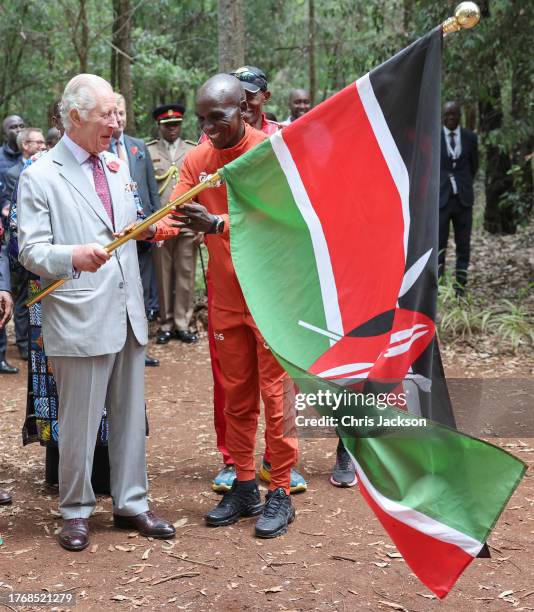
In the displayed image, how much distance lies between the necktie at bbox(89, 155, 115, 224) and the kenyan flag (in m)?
0.64

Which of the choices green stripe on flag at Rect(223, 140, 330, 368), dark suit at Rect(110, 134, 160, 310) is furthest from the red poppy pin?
dark suit at Rect(110, 134, 160, 310)

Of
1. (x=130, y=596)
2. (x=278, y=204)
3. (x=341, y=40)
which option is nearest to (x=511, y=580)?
(x=130, y=596)

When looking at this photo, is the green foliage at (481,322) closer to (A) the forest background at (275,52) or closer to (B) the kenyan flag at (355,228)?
(A) the forest background at (275,52)

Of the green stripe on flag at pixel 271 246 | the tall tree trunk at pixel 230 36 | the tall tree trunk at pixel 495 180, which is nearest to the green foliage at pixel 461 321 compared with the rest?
the tall tree trunk at pixel 230 36

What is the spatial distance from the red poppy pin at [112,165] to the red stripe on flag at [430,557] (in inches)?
84.1

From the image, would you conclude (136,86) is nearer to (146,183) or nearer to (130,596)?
(146,183)

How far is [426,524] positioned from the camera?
3162 millimetres

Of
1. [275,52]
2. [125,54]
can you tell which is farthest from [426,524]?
[275,52]

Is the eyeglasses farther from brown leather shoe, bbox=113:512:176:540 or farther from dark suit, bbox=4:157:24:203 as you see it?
dark suit, bbox=4:157:24:203

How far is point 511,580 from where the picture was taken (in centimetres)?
364

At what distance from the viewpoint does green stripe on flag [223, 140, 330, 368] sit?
367 centimetres

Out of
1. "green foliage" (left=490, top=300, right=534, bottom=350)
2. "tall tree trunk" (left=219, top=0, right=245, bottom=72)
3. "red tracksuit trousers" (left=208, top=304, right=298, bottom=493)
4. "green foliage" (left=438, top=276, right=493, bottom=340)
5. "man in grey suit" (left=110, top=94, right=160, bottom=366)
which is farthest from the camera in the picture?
"tall tree trunk" (left=219, top=0, right=245, bottom=72)

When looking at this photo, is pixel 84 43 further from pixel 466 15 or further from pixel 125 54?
pixel 466 15

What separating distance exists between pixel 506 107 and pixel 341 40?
7396 mm
